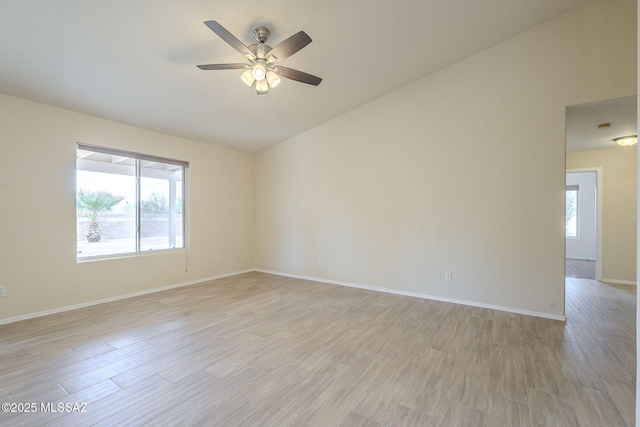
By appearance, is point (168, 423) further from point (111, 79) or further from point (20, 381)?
point (111, 79)

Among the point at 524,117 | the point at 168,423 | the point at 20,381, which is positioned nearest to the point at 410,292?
the point at 524,117

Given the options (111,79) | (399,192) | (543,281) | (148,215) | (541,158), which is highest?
(111,79)

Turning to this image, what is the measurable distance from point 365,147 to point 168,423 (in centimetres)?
433

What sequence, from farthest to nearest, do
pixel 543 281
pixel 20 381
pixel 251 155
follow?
pixel 251 155
pixel 543 281
pixel 20 381

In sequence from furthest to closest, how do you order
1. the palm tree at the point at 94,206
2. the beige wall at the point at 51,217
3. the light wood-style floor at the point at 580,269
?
the light wood-style floor at the point at 580,269
the palm tree at the point at 94,206
the beige wall at the point at 51,217

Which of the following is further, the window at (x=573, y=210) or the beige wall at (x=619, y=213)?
the window at (x=573, y=210)

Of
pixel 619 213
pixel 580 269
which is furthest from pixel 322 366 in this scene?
pixel 580 269

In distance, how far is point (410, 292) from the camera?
4.29 meters

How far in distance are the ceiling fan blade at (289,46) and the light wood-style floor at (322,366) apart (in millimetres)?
2730

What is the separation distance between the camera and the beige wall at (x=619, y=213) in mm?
4836

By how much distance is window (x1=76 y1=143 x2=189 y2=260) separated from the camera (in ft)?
12.6

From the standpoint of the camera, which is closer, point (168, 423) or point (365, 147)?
point (168, 423)

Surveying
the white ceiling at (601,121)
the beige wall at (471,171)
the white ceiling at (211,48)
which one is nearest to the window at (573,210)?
the white ceiling at (601,121)

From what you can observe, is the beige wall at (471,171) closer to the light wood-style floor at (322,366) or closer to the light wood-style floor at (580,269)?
the light wood-style floor at (322,366)
